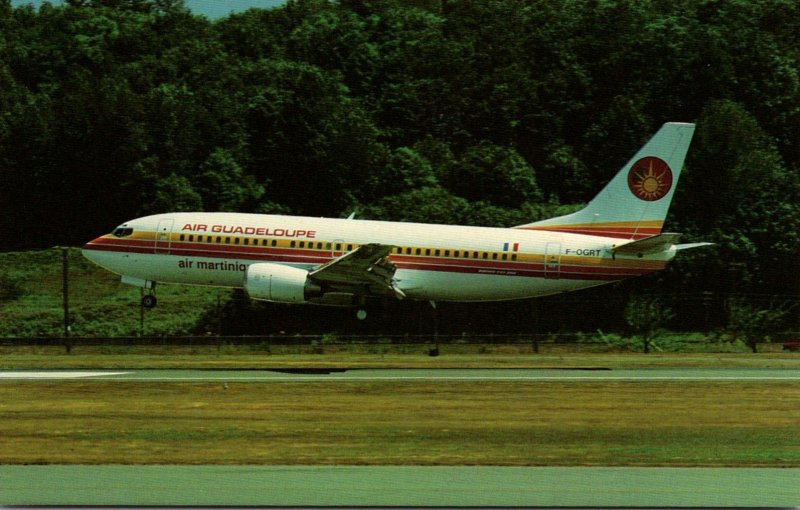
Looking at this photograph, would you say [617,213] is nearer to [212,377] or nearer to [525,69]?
[212,377]

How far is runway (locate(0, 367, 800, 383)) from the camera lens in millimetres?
31219

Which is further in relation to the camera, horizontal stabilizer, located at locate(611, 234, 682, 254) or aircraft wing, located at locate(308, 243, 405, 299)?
horizontal stabilizer, located at locate(611, 234, 682, 254)

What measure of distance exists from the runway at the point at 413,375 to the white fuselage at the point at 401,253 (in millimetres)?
9741

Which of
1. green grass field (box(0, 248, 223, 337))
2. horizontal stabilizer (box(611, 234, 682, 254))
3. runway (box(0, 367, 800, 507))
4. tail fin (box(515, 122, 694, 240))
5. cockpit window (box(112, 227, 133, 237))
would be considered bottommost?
runway (box(0, 367, 800, 507))

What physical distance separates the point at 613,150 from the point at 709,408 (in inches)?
2104

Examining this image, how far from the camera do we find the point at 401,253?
45656 mm

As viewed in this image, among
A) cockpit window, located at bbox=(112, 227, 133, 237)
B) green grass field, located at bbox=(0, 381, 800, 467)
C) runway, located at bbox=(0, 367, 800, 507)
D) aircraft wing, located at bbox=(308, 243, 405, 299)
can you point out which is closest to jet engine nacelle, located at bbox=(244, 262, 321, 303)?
aircraft wing, located at bbox=(308, 243, 405, 299)

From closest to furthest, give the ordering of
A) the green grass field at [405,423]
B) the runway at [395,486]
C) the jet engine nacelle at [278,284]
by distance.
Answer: the runway at [395,486]
the green grass field at [405,423]
the jet engine nacelle at [278,284]

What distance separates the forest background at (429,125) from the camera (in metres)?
60.0

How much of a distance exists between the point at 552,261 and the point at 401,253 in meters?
5.44

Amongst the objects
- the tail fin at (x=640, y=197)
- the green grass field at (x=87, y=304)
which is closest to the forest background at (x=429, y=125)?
the green grass field at (x=87, y=304)

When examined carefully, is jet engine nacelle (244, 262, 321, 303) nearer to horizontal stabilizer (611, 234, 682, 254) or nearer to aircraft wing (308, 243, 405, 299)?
aircraft wing (308, 243, 405, 299)

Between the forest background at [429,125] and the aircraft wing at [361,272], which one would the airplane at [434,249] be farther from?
the forest background at [429,125]

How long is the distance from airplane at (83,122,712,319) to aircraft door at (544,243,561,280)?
4 centimetres
